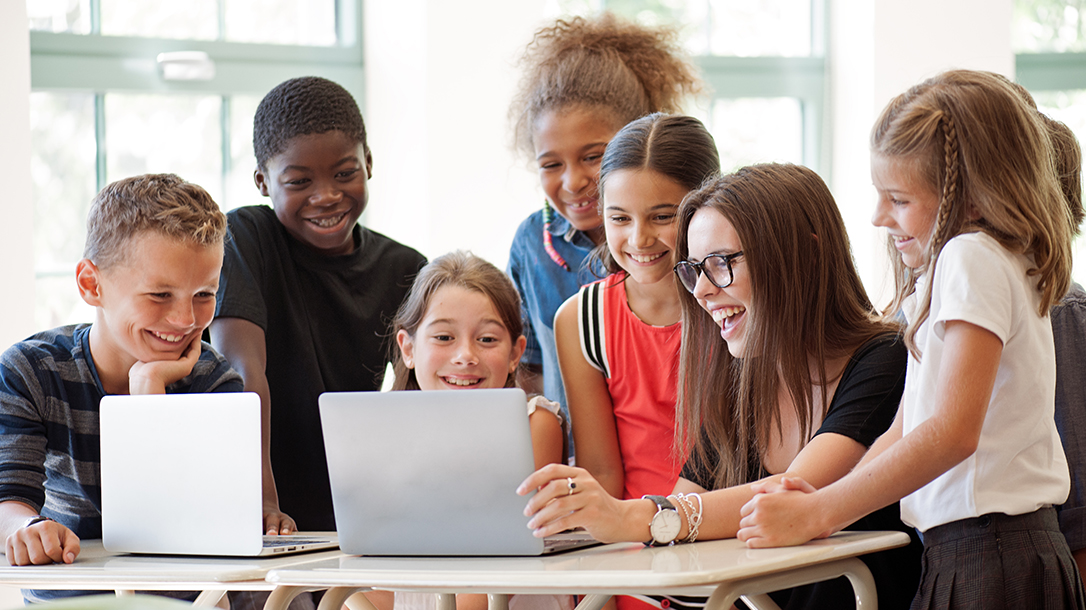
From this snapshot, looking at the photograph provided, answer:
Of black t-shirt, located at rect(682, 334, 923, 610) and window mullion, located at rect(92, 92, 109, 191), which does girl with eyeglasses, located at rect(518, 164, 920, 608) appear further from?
window mullion, located at rect(92, 92, 109, 191)

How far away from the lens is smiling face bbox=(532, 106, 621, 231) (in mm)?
2252

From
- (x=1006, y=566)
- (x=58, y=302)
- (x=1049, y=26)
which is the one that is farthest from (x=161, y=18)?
(x=1049, y=26)

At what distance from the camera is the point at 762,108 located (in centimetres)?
424

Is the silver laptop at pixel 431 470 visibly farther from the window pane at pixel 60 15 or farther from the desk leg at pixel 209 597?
the window pane at pixel 60 15

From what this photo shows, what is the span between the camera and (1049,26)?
405 cm

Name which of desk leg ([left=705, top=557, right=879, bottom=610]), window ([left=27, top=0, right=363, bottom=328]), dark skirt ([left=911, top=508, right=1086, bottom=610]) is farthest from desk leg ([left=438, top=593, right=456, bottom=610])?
window ([left=27, top=0, right=363, bottom=328])

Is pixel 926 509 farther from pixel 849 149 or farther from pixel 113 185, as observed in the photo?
pixel 849 149

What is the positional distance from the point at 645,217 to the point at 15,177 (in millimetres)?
1943

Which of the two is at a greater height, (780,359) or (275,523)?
(780,359)

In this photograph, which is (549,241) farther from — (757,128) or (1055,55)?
(1055,55)

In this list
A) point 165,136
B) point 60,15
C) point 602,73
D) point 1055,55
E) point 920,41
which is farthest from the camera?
point 1055,55

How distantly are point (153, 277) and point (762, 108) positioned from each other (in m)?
3.05

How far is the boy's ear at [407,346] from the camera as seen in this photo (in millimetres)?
2125

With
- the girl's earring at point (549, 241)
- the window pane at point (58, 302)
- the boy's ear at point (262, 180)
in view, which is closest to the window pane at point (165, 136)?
the window pane at point (58, 302)
